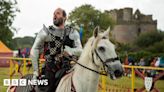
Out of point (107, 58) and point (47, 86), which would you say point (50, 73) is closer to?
point (47, 86)

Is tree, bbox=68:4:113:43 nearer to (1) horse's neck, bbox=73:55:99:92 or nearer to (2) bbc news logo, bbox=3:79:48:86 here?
(2) bbc news logo, bbox=3:79:48:86

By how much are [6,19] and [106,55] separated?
2447 inches

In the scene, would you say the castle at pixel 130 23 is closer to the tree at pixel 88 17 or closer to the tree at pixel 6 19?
the tree at pixel 88 17

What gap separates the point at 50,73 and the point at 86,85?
670mm

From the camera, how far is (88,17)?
8581 cm

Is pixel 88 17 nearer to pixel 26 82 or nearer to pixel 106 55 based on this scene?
pixel 26 82

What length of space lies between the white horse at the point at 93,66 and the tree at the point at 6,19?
60149 millimetres

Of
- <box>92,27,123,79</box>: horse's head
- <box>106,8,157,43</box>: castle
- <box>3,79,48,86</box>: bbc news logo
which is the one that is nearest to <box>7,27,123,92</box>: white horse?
<box>92,27,123,79</box>: horse's head

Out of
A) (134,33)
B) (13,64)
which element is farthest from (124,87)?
(134,33)

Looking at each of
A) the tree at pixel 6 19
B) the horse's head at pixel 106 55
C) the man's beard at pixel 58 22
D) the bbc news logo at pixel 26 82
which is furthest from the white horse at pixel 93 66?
the tree at pixel 6 19

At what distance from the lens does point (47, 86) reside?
20.7 ft

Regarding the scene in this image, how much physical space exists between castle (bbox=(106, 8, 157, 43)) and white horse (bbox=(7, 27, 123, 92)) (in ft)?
295

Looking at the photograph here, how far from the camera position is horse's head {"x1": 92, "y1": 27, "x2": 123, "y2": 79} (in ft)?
18.6

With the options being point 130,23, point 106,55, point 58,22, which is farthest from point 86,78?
point 130,23
